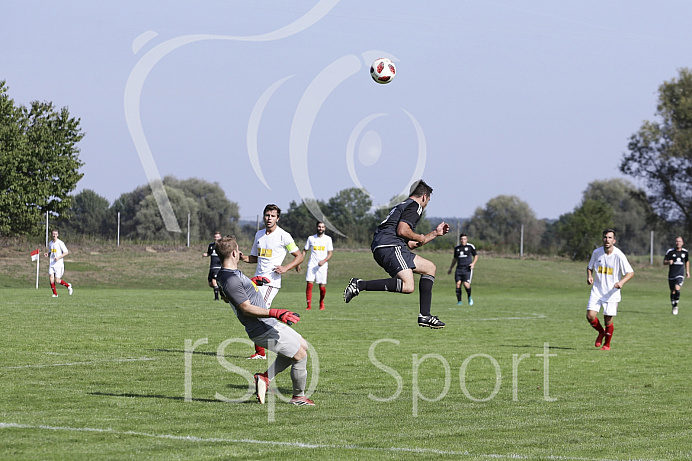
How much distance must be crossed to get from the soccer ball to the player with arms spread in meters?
6.66

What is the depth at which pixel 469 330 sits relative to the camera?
60.4ft

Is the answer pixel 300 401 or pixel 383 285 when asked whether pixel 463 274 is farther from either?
pixel 300 401

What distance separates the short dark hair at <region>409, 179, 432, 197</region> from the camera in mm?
11203

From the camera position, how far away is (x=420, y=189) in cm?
1123

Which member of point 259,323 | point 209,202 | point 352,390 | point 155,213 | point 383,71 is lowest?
point 352,390

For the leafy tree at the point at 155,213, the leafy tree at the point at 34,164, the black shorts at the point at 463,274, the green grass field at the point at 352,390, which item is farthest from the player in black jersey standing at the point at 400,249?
Answer: the leafy tree at the point at 155,213

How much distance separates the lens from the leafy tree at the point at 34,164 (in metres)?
45.6

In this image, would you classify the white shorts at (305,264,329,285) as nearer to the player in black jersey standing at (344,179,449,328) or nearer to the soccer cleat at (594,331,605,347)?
the soccer cleat at (594,331,605,347)

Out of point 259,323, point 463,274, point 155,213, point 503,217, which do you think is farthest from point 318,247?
point 503,217

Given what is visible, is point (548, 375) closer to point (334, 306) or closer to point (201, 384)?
point (201, 384)

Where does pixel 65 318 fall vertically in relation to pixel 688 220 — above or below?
below

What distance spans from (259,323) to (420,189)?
368cm

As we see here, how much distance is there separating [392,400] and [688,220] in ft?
215

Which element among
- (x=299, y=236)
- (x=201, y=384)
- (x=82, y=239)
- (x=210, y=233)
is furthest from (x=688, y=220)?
(x=201, y=384)
